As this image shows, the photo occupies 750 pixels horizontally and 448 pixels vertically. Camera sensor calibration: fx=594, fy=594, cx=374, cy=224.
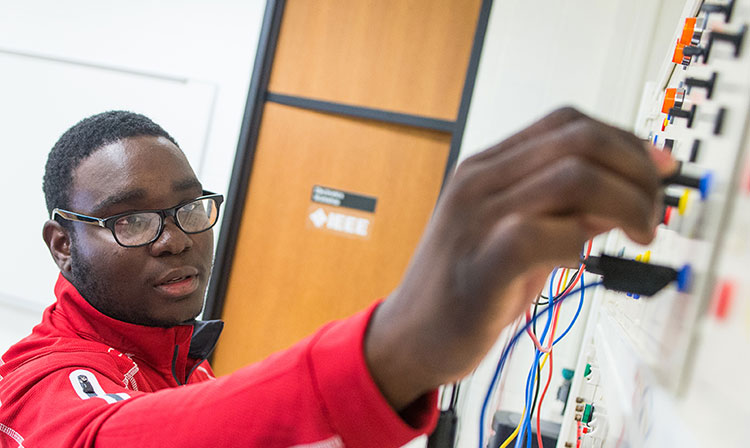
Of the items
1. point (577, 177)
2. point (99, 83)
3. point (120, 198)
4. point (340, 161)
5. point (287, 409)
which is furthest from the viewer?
point (99, 83)

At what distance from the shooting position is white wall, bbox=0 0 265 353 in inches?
110

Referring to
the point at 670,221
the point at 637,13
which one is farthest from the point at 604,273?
the point at 637,13

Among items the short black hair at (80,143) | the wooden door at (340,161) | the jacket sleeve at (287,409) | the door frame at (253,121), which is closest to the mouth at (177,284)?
the short black hair at (80,143)

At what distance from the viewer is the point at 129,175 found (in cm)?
98

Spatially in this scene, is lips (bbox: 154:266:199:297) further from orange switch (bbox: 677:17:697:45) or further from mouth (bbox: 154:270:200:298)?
orange switch (bbox: 677:17:697:45)

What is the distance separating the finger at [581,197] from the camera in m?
0.29

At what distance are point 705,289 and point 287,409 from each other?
0.28 m

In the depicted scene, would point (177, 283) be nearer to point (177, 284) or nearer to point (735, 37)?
point (177, 284)

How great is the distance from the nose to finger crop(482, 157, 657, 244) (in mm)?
802

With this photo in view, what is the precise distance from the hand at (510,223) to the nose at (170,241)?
74cm

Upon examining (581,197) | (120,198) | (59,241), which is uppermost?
(581,197)

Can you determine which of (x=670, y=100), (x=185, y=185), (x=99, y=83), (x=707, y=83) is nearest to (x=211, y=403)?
(x=707, y=83)

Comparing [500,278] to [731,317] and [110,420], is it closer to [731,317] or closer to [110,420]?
[731,317]

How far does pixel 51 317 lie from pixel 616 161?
0.97 meters
